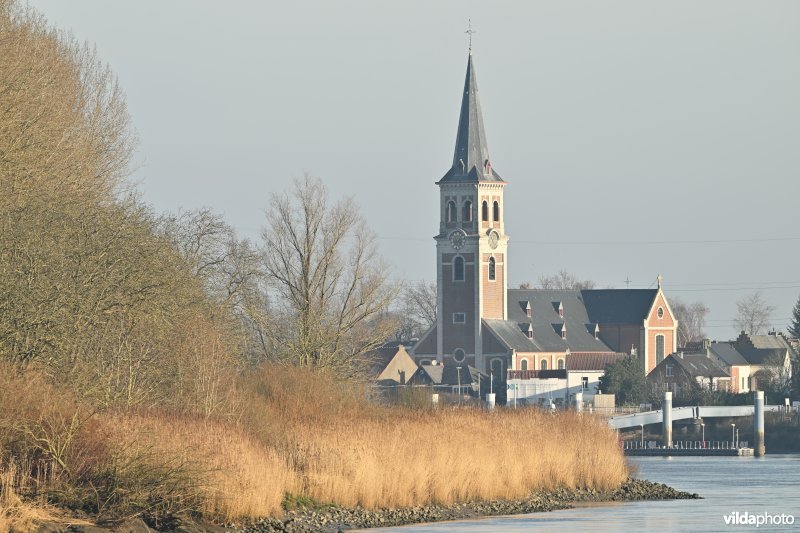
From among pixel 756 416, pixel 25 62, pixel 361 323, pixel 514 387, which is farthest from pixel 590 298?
pixel 25 62

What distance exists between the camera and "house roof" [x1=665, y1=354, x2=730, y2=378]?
436 feet

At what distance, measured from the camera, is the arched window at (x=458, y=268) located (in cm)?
13688

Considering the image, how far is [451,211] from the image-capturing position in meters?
138

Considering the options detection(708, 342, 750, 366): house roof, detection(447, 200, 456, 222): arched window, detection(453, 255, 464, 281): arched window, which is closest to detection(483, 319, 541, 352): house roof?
detection(453, 255, 464, 281): arched window

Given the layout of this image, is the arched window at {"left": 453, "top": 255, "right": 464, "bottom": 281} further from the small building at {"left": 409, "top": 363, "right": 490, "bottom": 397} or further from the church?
the small building at {"left": 409, "top": 363, "right": 490, "bottom": 397}

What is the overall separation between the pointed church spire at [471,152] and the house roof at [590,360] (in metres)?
17.4

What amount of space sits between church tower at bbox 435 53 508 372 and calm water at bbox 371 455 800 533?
6862cm

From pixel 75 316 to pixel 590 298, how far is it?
122 meters

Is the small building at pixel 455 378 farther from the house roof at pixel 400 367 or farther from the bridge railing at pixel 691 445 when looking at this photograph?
the bridge railing at pixel 691 445

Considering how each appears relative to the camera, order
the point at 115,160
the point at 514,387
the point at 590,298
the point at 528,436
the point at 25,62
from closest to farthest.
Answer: the point at 25,62, the point at 528,436, the point at 115,160, the point at 514,387, the point at 590,298

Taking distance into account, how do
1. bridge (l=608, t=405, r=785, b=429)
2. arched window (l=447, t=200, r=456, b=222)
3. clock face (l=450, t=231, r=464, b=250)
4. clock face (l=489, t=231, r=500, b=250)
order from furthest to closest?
arched window (l=447, t=200, r=456, b=222)
clock face (l=489, t=231, r=500, b=250)
clock face (l=450, t=231, r=464, b=250)
bridge (l=608, t=405, r=785, b=429)

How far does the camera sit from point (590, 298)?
152m

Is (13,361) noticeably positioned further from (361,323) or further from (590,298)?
(590,298)

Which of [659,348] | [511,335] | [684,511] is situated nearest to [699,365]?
[659,348]
